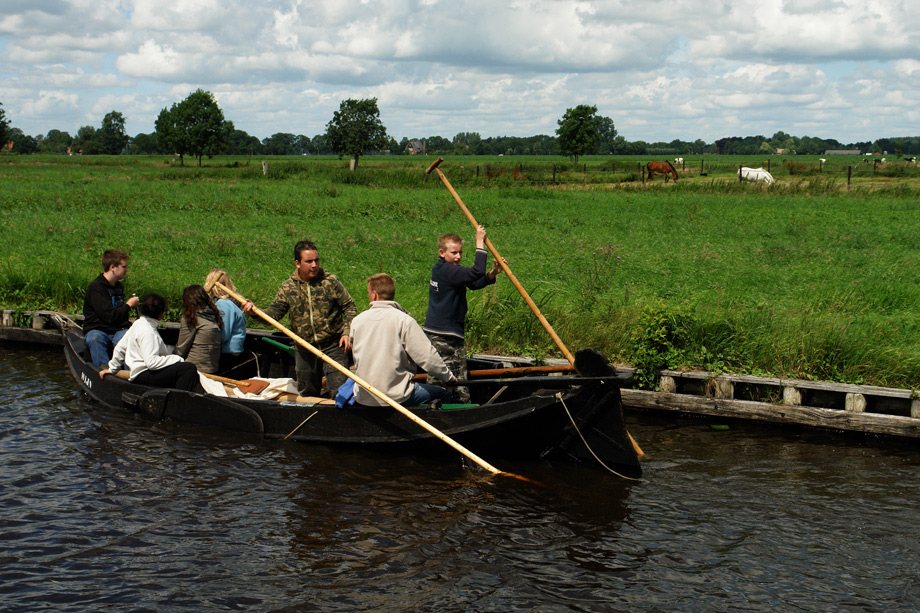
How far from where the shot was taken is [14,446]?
331 inches

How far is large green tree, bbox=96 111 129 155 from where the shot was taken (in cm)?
15162

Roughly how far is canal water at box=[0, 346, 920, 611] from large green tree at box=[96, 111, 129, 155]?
159312mm

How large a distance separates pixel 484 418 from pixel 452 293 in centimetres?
140

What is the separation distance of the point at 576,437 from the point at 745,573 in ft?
7.56

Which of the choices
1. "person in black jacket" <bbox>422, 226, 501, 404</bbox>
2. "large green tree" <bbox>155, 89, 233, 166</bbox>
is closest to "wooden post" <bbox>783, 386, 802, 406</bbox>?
"person in black jacket" <bbox>422, 226, 501, 404</bbox>

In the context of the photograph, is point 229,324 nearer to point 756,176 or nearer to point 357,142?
point 756,176

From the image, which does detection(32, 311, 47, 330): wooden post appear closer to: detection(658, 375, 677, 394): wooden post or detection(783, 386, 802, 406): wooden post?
detection(658, 375, 677, 394): wooden post

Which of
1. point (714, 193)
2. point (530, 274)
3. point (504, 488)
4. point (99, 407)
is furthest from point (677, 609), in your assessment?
point (714, 193)

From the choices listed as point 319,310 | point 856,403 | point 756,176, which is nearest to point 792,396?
point 856,403

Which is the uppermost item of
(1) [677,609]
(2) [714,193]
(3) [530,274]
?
(2) [714,193]

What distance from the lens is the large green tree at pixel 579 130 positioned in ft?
225

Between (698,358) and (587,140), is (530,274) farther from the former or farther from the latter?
(587,140)

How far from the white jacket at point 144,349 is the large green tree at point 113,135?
15853cm

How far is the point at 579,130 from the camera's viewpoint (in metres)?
68.8
